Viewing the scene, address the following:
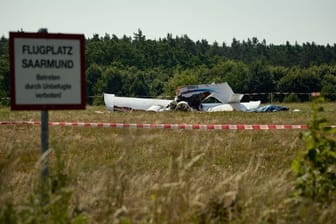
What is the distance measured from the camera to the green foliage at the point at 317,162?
→ 4680 mm

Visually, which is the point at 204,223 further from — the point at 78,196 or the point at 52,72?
the point at 52,72

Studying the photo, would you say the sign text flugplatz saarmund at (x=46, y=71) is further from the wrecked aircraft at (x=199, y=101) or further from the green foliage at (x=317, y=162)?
the wrecked aircraft at (x=199, y=101)

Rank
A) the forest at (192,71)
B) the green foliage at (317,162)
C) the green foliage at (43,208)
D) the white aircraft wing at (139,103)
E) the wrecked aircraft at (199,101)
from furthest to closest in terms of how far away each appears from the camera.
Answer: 1. the forest at (192,71)
2. the white aircraft wing at (139,103)
3. the wrecked aircraft at (199,101)
4. the green foliage at (317,162)
5. the green foliage at (43,208)

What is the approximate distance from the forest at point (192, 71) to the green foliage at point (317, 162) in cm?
5366

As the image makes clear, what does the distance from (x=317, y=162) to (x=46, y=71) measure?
2628 mm

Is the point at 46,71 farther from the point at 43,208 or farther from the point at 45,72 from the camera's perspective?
the point at 43,208

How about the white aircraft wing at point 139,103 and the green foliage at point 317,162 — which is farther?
the white aircraft wing at point 139,103

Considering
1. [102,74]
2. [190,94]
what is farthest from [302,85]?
[190,94]

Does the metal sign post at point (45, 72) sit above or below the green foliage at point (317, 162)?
above

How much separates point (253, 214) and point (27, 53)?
2.39m

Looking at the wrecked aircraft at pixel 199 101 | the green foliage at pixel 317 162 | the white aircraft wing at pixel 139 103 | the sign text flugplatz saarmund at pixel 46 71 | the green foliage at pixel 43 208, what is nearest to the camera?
the green foliage at pixel 43 208

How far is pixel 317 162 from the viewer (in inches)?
187

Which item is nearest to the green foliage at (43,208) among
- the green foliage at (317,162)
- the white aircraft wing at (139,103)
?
the green foliage at (317,162)

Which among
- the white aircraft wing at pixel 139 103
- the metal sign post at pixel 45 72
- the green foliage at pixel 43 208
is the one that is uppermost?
the metal sign post at pixel 45 72
